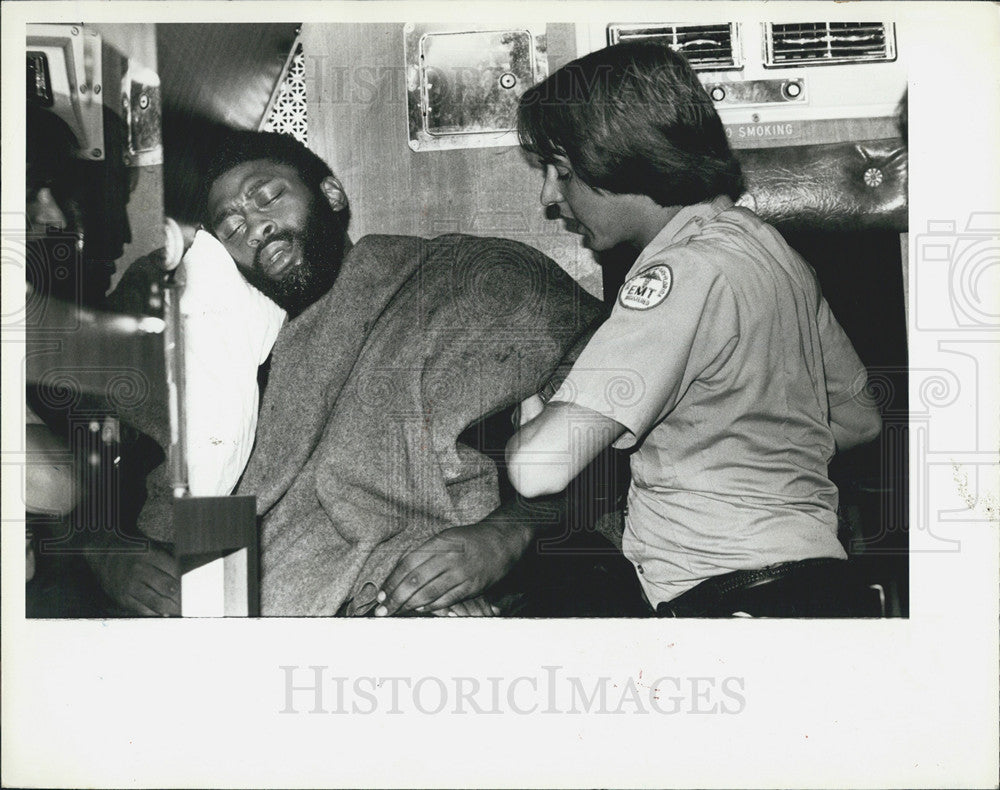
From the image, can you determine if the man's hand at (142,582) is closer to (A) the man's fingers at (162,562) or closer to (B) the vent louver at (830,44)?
(A) the man's fingers at (162,562)

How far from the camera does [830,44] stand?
271 centimetres

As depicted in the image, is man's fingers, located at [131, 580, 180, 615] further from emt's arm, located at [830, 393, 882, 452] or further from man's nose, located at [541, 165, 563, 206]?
emt's arm, located at [830, 393, 882, 452]

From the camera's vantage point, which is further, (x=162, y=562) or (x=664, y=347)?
(x=162, y=562)

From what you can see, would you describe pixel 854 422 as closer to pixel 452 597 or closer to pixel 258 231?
pixel 452 597

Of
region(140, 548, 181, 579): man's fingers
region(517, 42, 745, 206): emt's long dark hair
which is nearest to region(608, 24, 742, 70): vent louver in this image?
region(517, 42, 745, 206): emt's long dark hair

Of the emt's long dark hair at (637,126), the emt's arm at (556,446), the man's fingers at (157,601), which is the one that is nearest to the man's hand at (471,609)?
the emt's arm at (556,446)

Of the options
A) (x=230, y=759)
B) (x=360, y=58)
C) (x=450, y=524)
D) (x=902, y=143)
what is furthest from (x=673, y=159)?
(x=230, y=759)

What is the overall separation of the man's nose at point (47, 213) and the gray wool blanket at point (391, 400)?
68 cm

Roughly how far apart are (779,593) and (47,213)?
2.18 metres

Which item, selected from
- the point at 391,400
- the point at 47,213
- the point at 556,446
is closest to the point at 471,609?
the point at 556,446

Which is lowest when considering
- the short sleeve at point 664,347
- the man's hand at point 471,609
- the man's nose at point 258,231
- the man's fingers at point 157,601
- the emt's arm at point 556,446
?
the man's hand at point 471,609

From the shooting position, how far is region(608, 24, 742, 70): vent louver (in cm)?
269

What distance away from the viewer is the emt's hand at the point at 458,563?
2.61 m

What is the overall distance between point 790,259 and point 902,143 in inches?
17.8
